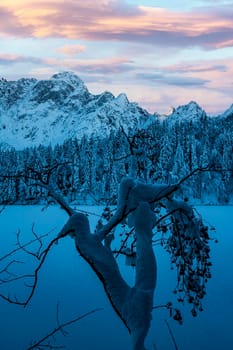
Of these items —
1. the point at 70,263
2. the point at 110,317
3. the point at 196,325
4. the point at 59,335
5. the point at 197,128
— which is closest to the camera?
the point at 59,335

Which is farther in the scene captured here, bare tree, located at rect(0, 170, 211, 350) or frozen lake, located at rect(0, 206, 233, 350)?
frozen lake, located at rect(0, 206, 233, 350)

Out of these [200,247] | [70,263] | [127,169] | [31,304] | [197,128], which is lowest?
[200,247]

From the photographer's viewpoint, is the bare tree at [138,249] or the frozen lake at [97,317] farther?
the frozen lake at [97,317]

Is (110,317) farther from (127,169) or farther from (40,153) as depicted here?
(40,153)

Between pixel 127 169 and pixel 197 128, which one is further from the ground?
pixel 197 128

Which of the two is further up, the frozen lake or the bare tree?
the frozen lake

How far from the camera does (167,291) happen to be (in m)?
16.9

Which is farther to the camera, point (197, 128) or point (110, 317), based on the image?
Result: point (197, 128)

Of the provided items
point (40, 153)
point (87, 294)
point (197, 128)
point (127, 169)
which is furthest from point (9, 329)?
point (40, 153)

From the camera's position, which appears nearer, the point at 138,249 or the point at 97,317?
the point at 138,249

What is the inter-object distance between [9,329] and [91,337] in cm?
236

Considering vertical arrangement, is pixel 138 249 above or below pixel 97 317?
below

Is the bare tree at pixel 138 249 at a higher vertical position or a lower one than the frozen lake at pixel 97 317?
lower

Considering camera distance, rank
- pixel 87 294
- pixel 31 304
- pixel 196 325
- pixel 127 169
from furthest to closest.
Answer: pixel 87 294, pixel 31 304, pixel 196 325, pixel 127 169
